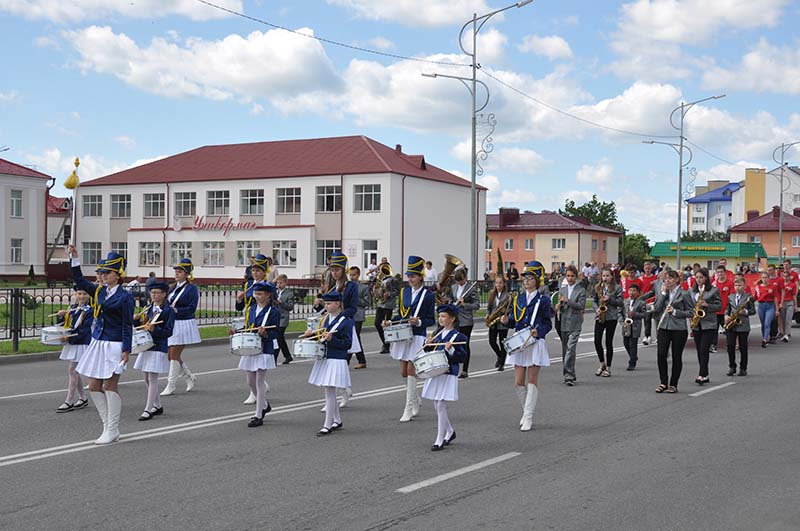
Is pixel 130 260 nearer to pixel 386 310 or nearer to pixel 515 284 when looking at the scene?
pixel 515 284

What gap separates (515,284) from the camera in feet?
92.4

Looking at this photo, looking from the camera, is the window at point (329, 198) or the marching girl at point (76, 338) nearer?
the marching girl at point (76, 338)

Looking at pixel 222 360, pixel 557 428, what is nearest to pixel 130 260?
pixel 222 360

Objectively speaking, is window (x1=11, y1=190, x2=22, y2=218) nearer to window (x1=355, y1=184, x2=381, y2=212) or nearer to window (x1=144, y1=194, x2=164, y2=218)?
window (x1=144, y1=194, x2=164, y2=218)

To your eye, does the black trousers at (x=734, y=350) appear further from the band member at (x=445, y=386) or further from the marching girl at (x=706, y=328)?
the band member at (x=445, y=386)

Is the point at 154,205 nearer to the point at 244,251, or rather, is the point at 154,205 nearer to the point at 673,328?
the point at 244,251

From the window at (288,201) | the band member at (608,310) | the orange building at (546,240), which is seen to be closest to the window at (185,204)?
the window at (288,201)

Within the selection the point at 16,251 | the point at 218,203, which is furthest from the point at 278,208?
the point at 16,251

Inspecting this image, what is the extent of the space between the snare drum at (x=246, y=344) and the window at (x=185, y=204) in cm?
5227

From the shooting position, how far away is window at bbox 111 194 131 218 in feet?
206

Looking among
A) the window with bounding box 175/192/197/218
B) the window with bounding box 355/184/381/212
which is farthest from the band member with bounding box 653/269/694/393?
the window with bounding box 175/192/197/218

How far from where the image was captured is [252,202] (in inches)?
2303

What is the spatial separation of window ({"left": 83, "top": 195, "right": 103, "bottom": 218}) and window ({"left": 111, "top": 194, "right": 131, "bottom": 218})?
3.99ft

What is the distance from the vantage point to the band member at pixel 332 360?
9.27 metres
